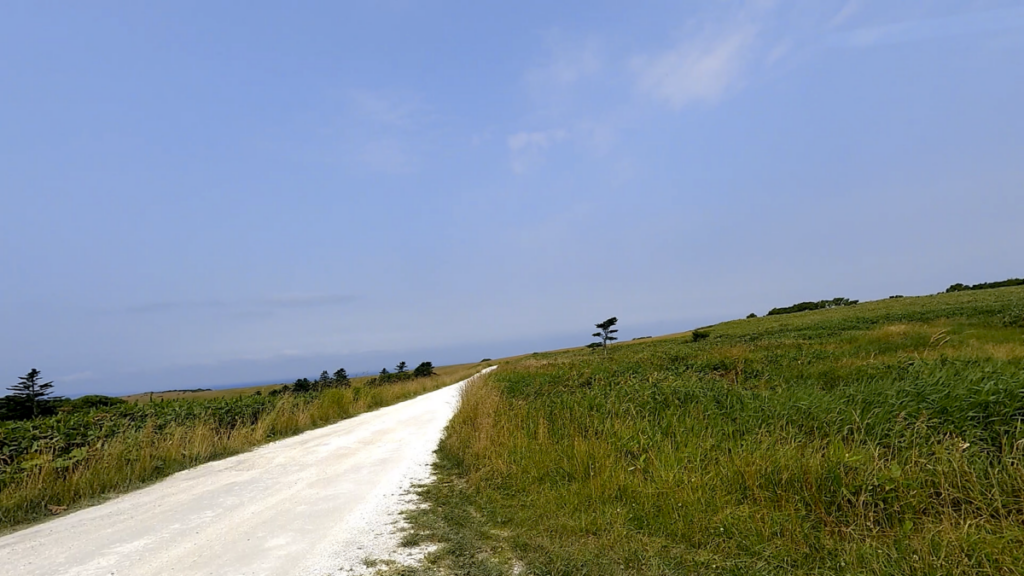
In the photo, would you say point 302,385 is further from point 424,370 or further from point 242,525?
point 424,370

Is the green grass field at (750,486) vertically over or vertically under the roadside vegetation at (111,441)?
under

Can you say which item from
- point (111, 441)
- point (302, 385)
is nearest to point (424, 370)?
point (302, 385)

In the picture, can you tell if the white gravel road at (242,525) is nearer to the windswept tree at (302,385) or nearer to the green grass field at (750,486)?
the green grass field at (750,486)

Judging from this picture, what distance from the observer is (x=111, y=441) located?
822cm

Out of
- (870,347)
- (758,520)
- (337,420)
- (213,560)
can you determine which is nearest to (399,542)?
(213,560)

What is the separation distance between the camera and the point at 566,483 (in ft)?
21.2

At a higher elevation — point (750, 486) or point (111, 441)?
point (111, 441)

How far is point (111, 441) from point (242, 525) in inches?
187

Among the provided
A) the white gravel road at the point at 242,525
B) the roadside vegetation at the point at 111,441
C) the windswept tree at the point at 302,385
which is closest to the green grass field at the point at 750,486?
the white gravel road at the point at 242,525

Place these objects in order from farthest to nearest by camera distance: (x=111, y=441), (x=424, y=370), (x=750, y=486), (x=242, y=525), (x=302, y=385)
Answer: (x=424, y=370), (x=302, y=385), (x=111, y=441), (x=242, y=525), (x=750, y=486)

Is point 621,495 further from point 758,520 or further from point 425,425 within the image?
point 425,425

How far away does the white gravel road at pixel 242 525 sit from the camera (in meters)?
4.49

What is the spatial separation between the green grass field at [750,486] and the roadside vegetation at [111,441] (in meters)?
5.27

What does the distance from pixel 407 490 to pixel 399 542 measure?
7.15ft
